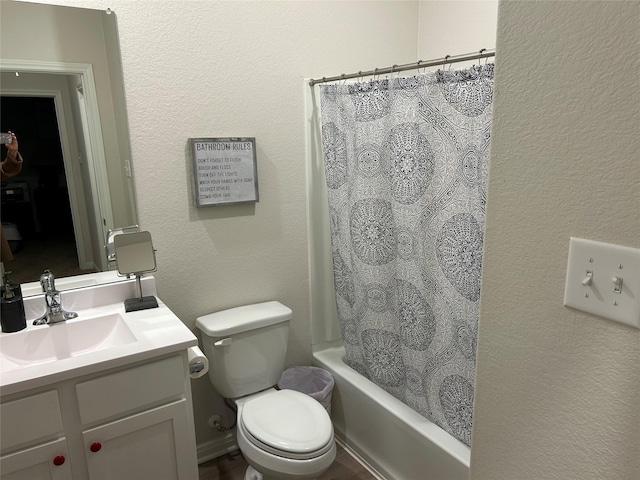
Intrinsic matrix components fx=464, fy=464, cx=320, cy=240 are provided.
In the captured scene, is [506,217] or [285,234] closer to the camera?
[506,217]

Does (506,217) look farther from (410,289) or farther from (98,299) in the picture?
(98,299)

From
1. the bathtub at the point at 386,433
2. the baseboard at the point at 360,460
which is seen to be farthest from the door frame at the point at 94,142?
the baseboard at the point at 360,460

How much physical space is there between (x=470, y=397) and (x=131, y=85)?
1768mm

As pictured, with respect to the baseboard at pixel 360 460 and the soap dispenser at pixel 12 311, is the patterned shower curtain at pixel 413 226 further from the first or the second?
the soap dispenser at pixel 12 311

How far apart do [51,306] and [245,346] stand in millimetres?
780

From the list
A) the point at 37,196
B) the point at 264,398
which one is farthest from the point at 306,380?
the point at 37,196

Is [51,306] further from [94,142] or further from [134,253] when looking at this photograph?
[94,142]

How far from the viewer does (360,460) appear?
227 centimetres

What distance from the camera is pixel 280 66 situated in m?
2.14

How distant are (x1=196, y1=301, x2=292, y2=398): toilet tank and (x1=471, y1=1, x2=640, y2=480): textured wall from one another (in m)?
1.28

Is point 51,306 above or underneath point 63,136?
underneath

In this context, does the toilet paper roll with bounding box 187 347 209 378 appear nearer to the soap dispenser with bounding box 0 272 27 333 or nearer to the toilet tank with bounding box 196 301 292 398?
the toilet tank with bounding box 196 301 292 398

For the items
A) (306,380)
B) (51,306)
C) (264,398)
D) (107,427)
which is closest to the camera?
(107,427)

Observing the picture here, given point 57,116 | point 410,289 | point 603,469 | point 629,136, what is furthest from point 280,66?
point 603,469
